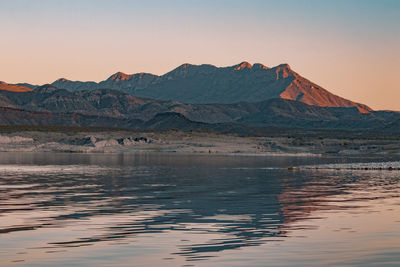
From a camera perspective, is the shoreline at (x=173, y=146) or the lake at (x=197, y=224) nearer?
the lake at (x=197, y=224)

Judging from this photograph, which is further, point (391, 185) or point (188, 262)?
point (391, 185)

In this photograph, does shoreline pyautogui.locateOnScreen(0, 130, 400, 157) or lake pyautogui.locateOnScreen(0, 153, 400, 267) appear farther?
shoreline pyautogui.locateOnScreen(0, 130, 400, 157)

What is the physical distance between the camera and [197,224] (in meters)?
21.5

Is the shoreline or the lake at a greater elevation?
the shoreline

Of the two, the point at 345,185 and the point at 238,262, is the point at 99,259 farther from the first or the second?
the point at 345,185

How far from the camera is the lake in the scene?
15.9m

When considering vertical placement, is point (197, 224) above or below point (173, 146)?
below

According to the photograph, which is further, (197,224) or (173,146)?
(173,146)

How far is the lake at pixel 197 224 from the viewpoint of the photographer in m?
15.9

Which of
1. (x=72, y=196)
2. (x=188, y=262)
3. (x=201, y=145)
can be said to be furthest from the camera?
(x=201, y=145)

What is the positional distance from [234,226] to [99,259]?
21.5 ft

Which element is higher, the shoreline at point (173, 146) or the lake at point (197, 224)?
the shoreline at point (173, 146)

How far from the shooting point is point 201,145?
418 ft

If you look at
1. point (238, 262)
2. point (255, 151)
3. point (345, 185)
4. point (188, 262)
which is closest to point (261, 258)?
point (238, 262)
